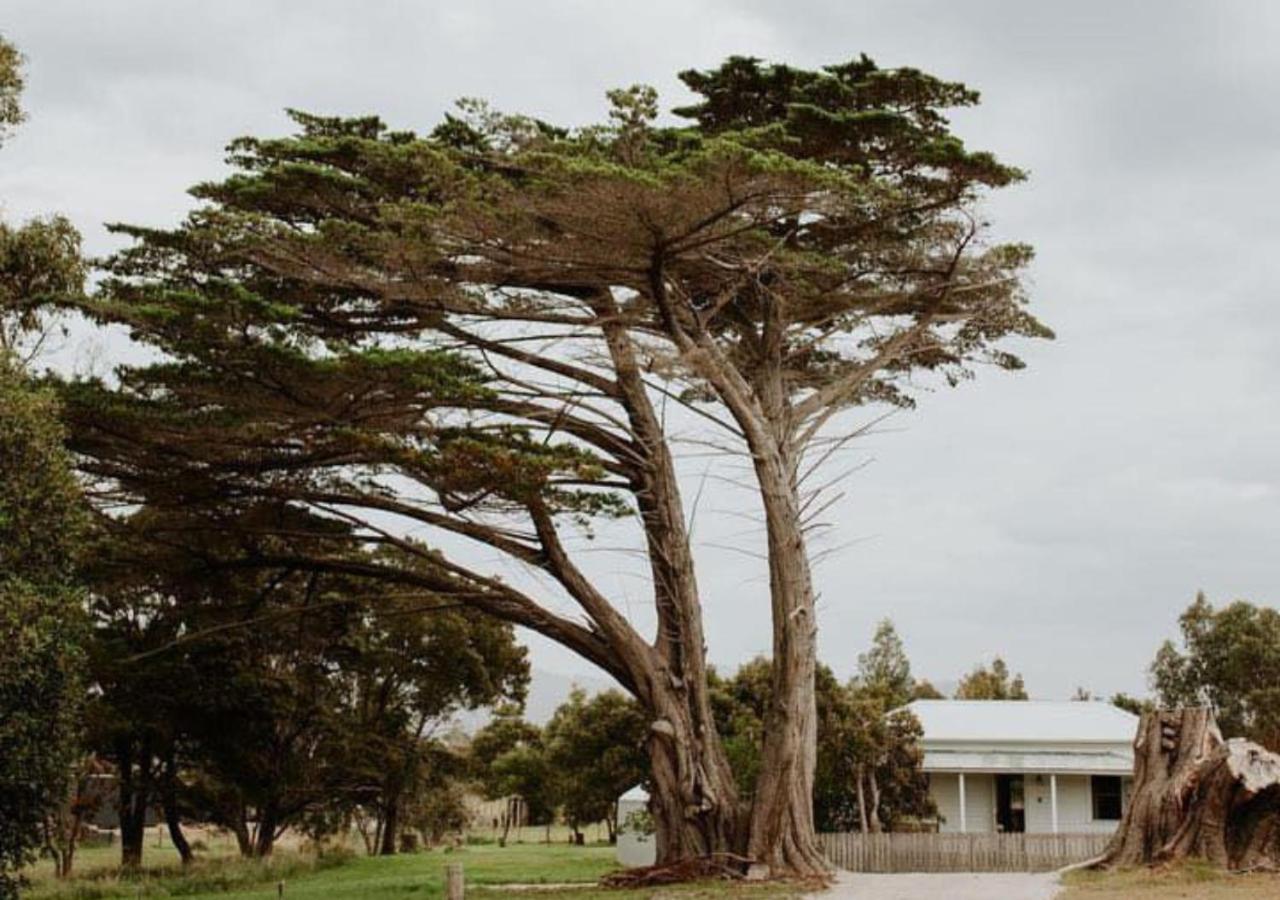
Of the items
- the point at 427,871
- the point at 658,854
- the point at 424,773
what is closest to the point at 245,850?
the point at 424,773

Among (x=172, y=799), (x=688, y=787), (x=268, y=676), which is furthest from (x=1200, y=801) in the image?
(x=172, y=799)

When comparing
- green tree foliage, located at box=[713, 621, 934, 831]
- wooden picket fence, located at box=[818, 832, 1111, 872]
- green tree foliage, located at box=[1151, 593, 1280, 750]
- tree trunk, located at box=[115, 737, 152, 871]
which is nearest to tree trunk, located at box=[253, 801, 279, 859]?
tree trunk, located at box=[115, 737, 152, 871]

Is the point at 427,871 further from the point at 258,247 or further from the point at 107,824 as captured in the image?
the point at 107,824

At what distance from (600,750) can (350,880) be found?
13586 mm

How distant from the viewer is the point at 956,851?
23.9 m

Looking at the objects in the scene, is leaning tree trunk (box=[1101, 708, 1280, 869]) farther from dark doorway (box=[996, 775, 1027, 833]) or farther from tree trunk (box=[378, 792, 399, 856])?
tree trunk (box=[378, 792, 399, 856])

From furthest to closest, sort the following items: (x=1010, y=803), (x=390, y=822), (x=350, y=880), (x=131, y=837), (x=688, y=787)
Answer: (x=390, y=822), (x=1010, y=803), (x=131, y=837), (x=350, y=880), (x=688, y=787)

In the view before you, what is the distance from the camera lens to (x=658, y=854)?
768 inches

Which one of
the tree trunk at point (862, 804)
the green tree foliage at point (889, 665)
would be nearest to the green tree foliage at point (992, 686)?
the green tree foliage at point (889, 665)

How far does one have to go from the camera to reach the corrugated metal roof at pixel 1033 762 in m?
28.9

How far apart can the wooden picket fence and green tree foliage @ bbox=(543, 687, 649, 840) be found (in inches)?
545

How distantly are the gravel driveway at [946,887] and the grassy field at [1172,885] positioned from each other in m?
0.33

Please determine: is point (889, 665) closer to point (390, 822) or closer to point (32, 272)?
point (390, 822)

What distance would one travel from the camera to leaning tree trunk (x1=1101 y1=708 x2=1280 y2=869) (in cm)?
1600
